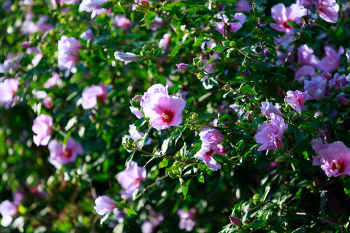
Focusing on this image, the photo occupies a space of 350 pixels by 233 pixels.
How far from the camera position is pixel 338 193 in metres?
1.35

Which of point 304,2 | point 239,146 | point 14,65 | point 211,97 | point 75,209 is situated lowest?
point 75,209

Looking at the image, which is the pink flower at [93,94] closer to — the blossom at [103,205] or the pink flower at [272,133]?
the blossom at [103,205]

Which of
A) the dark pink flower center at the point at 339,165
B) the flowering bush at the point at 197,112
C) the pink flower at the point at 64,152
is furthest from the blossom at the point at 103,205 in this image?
the dark pink flower center at the point at 339,165

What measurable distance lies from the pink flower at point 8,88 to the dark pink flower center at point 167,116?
1032mm

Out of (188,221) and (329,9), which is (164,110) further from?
(188,221)

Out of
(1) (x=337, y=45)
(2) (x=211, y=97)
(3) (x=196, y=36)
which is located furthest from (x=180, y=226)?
(1) (x=337, y=45)

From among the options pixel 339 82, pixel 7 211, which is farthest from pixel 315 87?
pixel 7 211

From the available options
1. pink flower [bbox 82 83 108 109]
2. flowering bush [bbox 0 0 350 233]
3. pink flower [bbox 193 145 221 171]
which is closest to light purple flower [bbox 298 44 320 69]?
flowering bush [bbox 0 0 350 233]

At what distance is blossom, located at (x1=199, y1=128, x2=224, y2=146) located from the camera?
0.99 m

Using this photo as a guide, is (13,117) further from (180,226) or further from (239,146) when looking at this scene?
(239,146)

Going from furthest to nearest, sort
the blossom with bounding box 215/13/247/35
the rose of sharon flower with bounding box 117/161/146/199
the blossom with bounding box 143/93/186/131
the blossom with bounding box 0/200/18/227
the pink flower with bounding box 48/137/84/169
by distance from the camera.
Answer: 1. the blossom with bounding box 0/200/18/227
2. the pink flower with bounding box 48/137/84/169
3. the rose of sharon flower with bounding box 117/161/146/199
4. the blossom with bounding box 215/13/247/35
5. the blossom with bounding box 143/93/186/131

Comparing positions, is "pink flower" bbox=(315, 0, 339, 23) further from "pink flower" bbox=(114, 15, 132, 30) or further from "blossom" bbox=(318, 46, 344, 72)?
"pink flower" bbox=(114, 15, 132, 30)

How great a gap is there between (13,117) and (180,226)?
4.71 ft

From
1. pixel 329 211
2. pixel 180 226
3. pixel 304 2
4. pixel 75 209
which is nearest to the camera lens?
pixel 304 2
